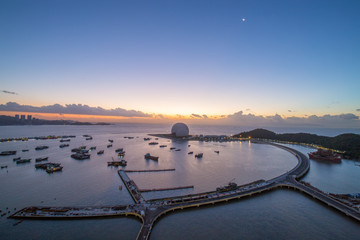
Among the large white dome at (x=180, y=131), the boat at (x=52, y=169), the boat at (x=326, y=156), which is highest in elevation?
the large white dome at (x=180, y=131)

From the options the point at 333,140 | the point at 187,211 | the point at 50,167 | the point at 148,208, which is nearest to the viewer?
the point at 148,208

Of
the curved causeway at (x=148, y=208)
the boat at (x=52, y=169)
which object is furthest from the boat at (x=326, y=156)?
the boat at (x=52, y=169)

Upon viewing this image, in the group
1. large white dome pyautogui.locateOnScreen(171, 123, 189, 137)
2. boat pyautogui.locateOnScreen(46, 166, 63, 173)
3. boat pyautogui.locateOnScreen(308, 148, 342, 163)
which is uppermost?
large white dome pyautogui.locateOnScreen(171, 123, 189, 137)

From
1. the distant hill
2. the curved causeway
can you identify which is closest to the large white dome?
the distant hill

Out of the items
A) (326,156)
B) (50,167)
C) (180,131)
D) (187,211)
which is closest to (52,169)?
(50,167)

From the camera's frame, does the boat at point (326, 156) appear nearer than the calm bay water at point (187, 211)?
No

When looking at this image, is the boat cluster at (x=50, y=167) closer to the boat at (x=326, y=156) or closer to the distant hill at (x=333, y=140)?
the boat at (x=326, y=156)

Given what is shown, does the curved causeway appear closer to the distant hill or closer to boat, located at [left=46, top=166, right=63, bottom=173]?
boat, located at [left=46, top=166, right=63, bottom=173]

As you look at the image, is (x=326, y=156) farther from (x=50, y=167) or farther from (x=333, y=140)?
(x=50, y=167)

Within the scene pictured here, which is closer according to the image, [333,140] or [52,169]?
[52,169]

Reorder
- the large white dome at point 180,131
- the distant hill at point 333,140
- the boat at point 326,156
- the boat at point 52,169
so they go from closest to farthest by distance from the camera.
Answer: the boat at point 52,169 < the boat at point 326,156 < the distant hill at point 333,140 < the large white dome at point 180,131

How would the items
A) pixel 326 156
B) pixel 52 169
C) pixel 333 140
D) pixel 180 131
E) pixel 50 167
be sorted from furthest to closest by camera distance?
pixel 180 131
pixel 333 140
pixel 326 156
pixel 50 167
pixel 52 169

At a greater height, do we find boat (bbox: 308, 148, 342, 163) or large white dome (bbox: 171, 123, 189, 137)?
large white dome (bbox: 171, 123, 189, 137)
